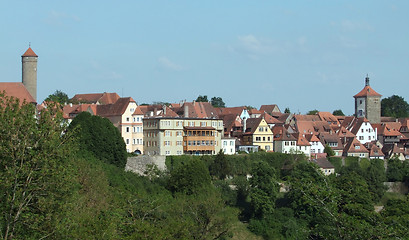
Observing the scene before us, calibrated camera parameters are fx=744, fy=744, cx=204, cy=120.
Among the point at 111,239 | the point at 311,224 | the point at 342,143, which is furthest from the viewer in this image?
the point at 342,143

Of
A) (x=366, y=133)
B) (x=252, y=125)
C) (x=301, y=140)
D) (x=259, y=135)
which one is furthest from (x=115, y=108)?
(x=366, y=133)

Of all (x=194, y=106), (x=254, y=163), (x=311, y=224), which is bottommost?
(x=311, y=224)

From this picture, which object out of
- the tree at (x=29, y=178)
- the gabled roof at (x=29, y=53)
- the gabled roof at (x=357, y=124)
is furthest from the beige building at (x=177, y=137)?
the tree at (x=29, y=178)

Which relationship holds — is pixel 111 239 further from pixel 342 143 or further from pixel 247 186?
pixel 342 143

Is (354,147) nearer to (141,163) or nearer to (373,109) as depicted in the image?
(373,109)

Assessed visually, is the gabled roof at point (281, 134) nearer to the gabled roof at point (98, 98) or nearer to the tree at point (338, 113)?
the gabled roof at point (98, 98)

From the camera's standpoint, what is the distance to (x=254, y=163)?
210 feet

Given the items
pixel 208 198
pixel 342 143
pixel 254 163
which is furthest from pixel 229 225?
pixel 342 143

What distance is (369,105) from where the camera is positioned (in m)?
101

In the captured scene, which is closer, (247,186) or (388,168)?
(247,186)

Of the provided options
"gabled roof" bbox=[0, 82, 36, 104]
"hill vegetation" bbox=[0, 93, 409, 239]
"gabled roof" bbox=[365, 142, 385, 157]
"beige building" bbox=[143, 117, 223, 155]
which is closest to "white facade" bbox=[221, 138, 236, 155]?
"beige building" bbox=[143, 117, 223, 155]

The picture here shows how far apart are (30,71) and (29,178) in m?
48.5

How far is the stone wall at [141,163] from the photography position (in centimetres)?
5975

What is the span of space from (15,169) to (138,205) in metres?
19.3
